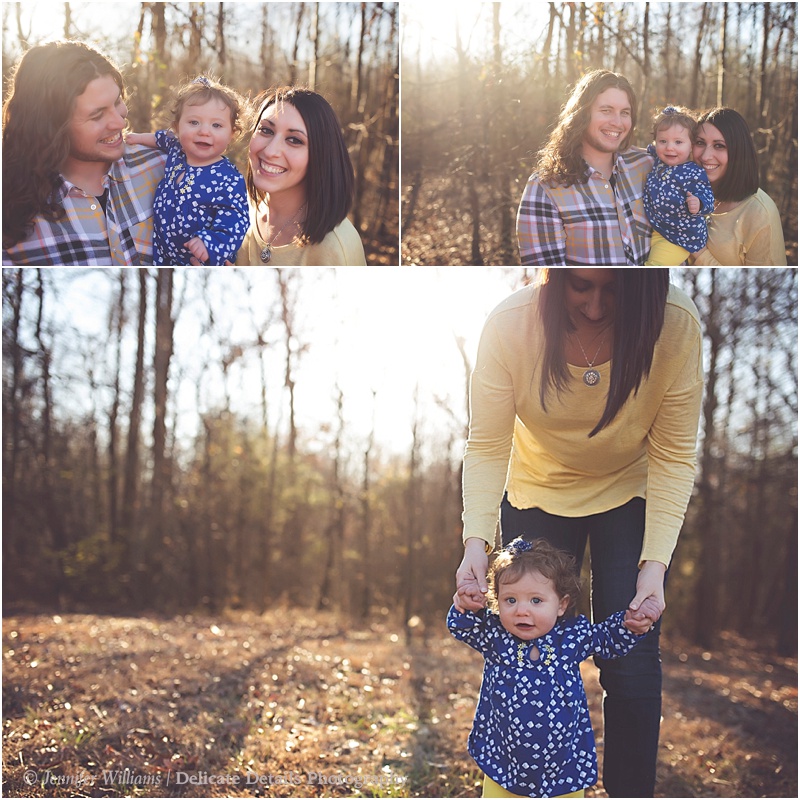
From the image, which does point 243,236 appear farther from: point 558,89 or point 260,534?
point 260,534

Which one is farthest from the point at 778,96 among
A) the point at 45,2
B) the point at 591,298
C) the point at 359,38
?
the point at 45,2

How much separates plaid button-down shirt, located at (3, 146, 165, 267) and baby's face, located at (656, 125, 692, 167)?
55.4 inches

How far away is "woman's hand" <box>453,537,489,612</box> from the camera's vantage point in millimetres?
2051

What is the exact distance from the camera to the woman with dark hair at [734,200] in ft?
8.23

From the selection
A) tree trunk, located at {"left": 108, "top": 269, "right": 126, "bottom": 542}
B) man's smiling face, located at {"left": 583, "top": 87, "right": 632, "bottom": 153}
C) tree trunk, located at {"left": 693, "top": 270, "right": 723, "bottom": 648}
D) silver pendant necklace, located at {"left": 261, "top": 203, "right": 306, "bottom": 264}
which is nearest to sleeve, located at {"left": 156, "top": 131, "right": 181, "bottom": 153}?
silver pendant necklace, located at {"left": 261, "top": 203, "right": 306, "bottom": 264}

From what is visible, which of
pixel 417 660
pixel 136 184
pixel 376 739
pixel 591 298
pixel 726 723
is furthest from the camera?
pixel 417 660

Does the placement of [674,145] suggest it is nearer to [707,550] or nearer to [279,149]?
[279,149]

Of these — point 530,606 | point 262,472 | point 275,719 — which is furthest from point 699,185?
point 262,472

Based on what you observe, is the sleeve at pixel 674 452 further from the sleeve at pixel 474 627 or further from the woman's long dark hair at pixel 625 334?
the sleeve at pixel 474 627

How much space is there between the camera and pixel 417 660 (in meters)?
3.95

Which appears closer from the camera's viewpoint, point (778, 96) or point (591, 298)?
point (591, 298)

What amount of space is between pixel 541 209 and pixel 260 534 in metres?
3.35

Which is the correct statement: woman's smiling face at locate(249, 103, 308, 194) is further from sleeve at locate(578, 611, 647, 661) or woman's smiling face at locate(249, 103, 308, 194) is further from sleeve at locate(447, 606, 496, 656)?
sleeve at locate(578, 611, 647, 661)

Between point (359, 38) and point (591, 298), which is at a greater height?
point (359, 38)
